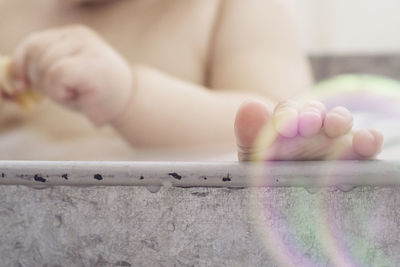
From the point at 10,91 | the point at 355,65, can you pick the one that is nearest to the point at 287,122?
the point at 10,91

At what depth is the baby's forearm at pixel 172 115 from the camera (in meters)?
0.63

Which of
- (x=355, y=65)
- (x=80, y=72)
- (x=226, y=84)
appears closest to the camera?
(x=80, y=72)

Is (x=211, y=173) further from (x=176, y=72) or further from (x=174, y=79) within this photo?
(x=176, y=72)

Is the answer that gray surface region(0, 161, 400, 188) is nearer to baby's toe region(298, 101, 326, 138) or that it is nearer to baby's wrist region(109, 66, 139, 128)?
baby's toe region(298, 101, 326, 138)

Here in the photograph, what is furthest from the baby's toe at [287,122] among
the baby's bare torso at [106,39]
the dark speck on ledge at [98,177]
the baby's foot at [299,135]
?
the baby's bare torso at [106,39]

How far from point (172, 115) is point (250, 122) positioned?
301 millimetres

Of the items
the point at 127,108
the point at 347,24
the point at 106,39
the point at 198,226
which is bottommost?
the point at 198,226

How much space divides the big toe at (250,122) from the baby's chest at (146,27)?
45 centimetres

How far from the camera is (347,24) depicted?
141cm

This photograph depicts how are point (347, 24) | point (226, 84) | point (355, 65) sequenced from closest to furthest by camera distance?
point (226, 84), point (355, 65), point (347, 24)

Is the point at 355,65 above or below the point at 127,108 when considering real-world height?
above

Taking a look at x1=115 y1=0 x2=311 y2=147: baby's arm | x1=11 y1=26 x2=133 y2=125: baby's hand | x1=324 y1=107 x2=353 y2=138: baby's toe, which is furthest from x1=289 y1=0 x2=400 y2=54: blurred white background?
x1=324 y1=107 x2=353 y2=138: baby's toe

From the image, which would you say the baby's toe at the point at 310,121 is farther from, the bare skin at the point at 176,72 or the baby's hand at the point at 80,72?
the baby's hand at the point at 80,72

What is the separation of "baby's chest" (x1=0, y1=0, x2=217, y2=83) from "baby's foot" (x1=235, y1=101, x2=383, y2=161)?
1.49 ft
